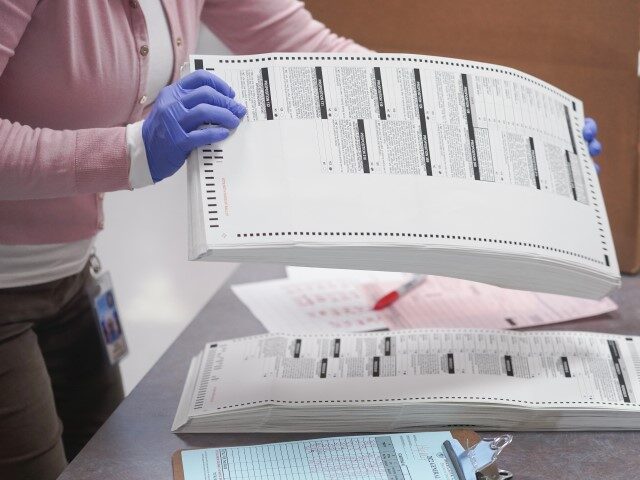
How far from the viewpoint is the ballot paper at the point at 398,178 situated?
0.91 m

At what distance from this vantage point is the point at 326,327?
1216 mm

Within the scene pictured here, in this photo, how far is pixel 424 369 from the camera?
3.43 ft

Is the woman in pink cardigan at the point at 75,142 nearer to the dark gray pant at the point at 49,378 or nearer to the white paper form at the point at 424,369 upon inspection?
the dark gray pant at the point at 49,378

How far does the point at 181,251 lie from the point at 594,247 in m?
1.94

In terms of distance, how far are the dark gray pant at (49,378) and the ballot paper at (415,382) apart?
0.22 m

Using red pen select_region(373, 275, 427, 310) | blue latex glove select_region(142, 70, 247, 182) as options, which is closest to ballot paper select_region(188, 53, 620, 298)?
blue latex glove select_region(142, 70, 247, 182)

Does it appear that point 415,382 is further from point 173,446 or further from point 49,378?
point 49,378

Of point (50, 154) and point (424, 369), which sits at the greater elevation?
point (50, 154)

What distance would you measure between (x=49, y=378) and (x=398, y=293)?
49 centimetres

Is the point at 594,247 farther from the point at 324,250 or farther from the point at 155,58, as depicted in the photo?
the point at 155,58

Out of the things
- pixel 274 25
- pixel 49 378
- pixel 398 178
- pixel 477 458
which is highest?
pixel 274 25

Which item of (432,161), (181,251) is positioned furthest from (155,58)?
(181,251)

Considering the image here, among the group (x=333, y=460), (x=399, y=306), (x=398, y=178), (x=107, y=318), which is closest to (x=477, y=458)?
(x=333, y=460)

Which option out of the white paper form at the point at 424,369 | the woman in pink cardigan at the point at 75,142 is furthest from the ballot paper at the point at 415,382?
the woman in pink cardigan at the point at 75,142
